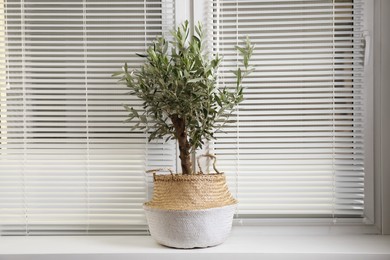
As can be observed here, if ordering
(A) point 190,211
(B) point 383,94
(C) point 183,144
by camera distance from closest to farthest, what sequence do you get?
1. (A) point 190,211
2. (C) point 183,144
3. (B) point 383,94

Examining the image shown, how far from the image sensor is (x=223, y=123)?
7.21ft

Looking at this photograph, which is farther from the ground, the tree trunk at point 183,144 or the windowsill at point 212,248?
the tree trunk at point 183,144

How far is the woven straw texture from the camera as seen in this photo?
1.98 meters

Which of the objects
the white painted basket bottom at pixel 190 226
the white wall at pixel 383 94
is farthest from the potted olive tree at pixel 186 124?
the white wall at pixel 383 94

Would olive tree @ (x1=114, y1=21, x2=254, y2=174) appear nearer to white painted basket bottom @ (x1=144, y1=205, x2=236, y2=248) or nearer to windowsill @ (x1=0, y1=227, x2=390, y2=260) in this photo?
white painted basket bottom @ (x1=144, y1=205, x2=236, y2=248)

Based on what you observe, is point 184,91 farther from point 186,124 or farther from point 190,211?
point 190,211

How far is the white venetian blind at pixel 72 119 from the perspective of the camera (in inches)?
87.0

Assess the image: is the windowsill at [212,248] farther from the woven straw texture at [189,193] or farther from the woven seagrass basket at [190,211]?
the woven straw texture at [189,193]

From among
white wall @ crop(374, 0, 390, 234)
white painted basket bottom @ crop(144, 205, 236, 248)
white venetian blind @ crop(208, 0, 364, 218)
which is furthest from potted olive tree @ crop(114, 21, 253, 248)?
white wall @ crop(374, 0, 390, 234)

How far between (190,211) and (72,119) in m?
0.64

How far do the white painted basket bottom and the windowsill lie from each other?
3 cm

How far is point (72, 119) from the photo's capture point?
2.22 m

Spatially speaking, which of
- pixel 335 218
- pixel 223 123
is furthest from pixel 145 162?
pixel 335 218

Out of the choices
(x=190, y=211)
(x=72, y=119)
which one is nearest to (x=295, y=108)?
Answer: (x=190, y=211)
